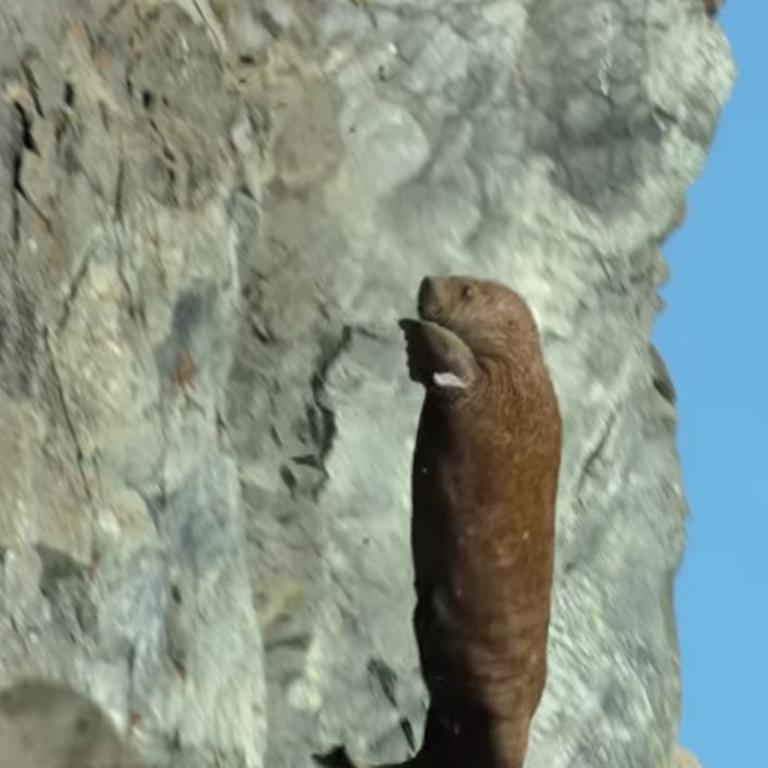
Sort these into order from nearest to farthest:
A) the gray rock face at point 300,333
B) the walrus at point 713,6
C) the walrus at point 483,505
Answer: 1. the walrus at point 483,505
2. the gray rock face at point 300,333
3. the walrus at point 713,6

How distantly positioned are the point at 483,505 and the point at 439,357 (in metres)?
0.12

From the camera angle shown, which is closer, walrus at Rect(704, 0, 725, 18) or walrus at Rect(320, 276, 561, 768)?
walrus at Rect(320, 276, 561, 768)

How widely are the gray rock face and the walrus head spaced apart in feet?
1.24

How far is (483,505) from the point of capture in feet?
5.61

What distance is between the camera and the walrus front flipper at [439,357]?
1.73 metres

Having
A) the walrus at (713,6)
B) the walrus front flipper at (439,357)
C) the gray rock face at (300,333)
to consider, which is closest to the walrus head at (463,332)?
the walrus front flipper at (439,357)

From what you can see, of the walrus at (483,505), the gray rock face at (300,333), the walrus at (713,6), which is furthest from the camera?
the walrus at (713,6)

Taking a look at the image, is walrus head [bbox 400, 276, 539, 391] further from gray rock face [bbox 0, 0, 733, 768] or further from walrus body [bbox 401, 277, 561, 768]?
gray rock face [bbox 0, 0, 733, 768]

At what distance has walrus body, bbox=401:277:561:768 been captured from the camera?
1.71 meters

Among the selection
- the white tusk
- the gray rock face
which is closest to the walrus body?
the white tusk

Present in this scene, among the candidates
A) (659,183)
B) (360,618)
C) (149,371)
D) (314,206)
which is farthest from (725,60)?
(149,371)

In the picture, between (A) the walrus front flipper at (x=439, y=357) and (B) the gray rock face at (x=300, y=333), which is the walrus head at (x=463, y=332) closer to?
(A) the walrus front flipper at (x=439, y=357)

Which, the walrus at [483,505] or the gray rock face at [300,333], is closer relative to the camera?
the walrus at [483,505]

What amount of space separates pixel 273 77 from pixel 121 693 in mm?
1002
